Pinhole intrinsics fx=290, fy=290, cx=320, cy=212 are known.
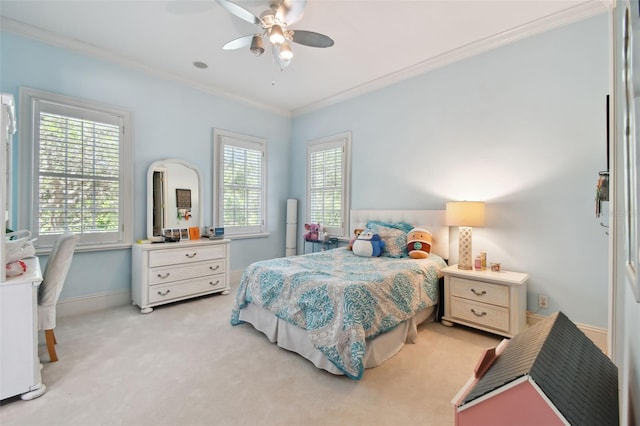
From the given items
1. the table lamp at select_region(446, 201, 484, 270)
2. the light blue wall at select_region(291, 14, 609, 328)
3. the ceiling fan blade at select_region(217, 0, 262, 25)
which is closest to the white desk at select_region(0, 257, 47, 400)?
the ceiling fan blade at select_region(217, 0, 262, 25)

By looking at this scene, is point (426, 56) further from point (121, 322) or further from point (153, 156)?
point (121, 322)

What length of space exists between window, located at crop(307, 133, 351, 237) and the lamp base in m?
1.74

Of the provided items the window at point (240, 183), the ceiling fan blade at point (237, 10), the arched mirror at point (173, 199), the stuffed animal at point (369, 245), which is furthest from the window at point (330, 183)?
the ceiling fan blade at point (237, 10)

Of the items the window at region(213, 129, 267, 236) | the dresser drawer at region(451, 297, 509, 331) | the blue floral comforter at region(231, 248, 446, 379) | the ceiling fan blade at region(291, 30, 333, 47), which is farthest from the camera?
the window at region(213, 129, 267, 236)

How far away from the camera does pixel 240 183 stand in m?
4.58

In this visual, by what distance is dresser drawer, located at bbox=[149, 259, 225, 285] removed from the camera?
3.29 metres

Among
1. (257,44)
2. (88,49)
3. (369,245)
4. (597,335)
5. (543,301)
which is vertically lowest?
(597,335)

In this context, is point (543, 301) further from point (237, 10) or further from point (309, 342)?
point (237, 10)

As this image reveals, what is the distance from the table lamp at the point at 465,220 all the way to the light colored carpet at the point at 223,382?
0.72 meters

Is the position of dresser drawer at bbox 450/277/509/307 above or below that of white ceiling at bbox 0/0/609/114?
below

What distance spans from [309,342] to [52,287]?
1.94m

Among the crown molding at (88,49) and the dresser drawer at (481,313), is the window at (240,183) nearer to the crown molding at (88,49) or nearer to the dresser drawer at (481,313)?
the crown molding at (88,49)

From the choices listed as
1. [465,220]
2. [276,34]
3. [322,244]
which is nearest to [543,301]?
[465,220]

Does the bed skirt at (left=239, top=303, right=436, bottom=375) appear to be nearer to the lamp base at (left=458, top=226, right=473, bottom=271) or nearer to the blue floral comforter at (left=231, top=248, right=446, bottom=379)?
the blue floral comforter at (left=231, top=248, right=446, bottom=379)
